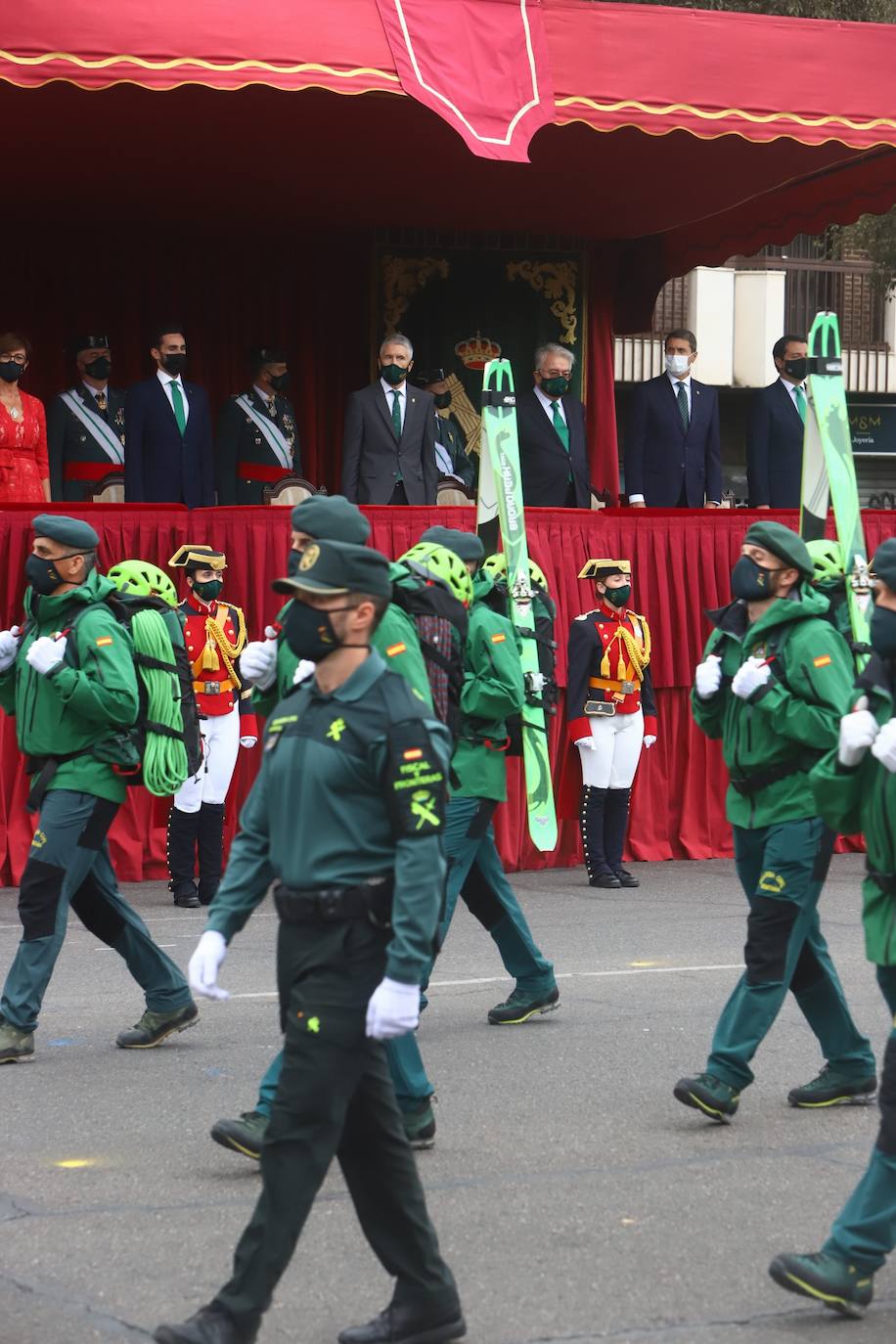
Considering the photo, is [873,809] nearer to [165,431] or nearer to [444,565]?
[444,565]

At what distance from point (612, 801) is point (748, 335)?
23.3m

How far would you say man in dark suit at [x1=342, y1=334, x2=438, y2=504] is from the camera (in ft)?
46.9

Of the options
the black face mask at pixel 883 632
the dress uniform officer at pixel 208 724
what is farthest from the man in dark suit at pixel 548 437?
the black face mask at pixel 883 632

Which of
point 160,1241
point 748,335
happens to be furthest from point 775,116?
point 748,335

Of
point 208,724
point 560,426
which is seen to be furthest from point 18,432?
point 560,426

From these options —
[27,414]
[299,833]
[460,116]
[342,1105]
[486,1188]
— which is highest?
[460,116]

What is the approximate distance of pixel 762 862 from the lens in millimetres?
6977

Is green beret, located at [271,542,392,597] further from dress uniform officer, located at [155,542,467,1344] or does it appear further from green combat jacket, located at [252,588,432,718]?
green combat jacket, located at [252,588,432,718]

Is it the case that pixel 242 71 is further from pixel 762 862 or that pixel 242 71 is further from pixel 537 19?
pixel 762 862

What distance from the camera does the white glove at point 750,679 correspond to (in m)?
6.89

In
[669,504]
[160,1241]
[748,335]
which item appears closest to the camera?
[160,1241]

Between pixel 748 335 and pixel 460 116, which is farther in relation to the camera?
pixel 748 335

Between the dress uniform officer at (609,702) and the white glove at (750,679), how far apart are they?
613cm

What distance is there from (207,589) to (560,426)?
3.42m
